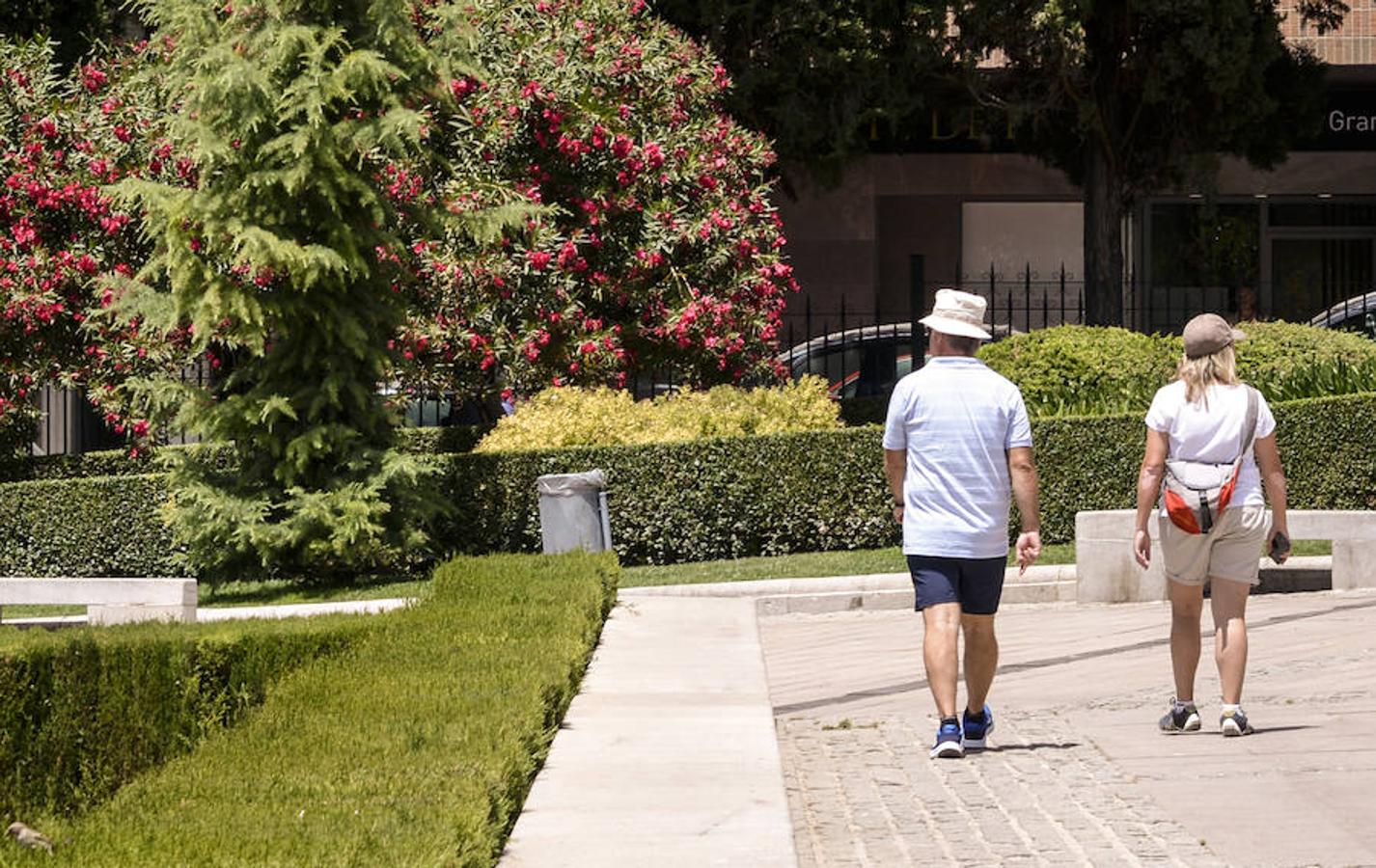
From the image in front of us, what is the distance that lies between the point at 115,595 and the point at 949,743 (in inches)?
296

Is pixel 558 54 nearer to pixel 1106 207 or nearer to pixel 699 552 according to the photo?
pixel 699 552

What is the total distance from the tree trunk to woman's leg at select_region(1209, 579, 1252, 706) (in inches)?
712

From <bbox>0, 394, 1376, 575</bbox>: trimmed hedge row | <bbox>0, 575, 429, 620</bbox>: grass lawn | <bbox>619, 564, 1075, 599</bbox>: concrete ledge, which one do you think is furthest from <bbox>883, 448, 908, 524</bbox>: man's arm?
<bbox>0, 394, 1376, 575</bbox>: trimmed hedge row

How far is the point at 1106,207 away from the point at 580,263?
953cm

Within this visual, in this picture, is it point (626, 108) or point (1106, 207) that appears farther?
point (1106, 207)

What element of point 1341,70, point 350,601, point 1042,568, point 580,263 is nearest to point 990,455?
point 1042,568

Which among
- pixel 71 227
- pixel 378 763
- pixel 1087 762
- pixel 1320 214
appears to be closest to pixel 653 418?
pixel 71 227

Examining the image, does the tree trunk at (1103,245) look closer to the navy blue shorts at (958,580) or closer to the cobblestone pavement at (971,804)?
the cobblestone pavement at (971,804)

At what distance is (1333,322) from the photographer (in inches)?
1062

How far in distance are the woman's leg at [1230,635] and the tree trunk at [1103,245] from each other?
712 inches

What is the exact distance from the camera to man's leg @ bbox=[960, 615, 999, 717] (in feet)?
29.6

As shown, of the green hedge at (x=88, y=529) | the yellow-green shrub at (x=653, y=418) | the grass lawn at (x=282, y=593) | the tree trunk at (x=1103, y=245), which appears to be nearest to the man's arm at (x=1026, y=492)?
the grass lawn at (x=282, y=593)

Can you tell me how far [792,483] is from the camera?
58.9 feet

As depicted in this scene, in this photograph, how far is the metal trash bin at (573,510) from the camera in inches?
657
